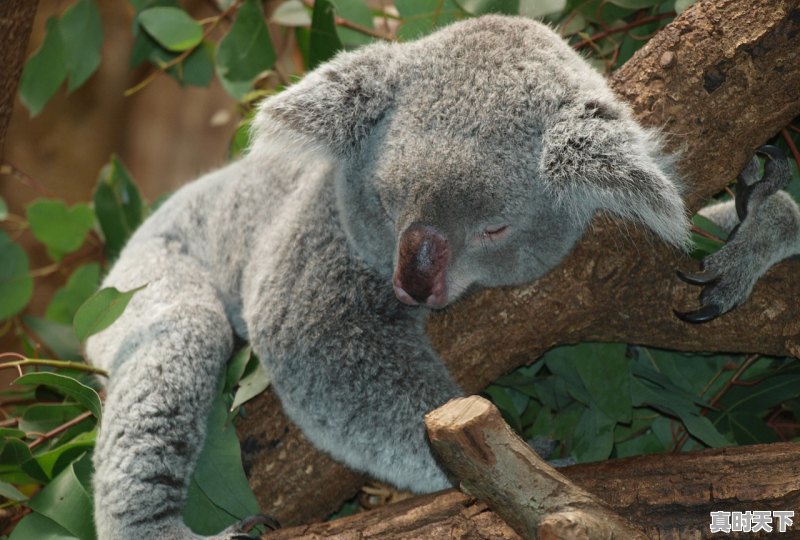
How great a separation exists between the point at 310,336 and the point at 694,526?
3.88 ft

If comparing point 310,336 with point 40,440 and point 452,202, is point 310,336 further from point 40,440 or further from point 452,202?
point 40,440

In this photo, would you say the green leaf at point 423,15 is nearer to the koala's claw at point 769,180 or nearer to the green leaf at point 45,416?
the koala's claw at point 769,180

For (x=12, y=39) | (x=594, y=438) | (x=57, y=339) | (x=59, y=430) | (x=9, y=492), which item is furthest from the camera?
(x=57, y=339)

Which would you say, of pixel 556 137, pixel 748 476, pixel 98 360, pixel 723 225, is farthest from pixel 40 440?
pixel 723 225

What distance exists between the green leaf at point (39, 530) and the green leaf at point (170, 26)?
2103 mm

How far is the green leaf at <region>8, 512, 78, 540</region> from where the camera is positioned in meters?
2.61

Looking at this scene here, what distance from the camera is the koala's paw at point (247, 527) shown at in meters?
2.49

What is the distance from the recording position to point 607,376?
9.29ft

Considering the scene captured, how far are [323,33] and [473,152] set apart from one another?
1.37 m

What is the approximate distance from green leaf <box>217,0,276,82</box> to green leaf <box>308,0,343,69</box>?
1.41 feet

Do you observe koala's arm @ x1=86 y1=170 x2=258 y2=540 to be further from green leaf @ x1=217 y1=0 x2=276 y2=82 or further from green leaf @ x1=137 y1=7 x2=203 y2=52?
green leaf @ x1=137 y1=7 x2=203 y2=52

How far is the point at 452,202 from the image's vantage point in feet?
7.20

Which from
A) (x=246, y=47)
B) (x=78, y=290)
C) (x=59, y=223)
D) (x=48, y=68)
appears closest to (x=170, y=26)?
(x=246, y=47)

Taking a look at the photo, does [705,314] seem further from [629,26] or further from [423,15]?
[423,15]
